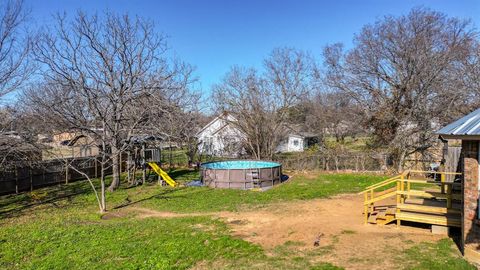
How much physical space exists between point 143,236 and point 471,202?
849 centimetres

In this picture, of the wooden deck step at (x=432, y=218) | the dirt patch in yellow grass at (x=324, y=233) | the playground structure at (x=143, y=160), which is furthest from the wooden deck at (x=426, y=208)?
the playground structure at (x=143, y=160)

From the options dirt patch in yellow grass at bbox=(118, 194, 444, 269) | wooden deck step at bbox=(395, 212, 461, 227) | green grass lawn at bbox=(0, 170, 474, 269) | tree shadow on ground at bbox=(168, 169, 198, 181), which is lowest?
green grass lawn at bbox=(0, 170, 474, 269)

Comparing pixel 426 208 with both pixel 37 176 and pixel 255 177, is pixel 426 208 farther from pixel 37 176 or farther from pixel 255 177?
pixel 37 176

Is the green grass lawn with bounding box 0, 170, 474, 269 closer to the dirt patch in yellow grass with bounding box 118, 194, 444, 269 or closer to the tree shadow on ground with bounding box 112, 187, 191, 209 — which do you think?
the tree shadow on ground with bounding box 112, 187, 191, 209

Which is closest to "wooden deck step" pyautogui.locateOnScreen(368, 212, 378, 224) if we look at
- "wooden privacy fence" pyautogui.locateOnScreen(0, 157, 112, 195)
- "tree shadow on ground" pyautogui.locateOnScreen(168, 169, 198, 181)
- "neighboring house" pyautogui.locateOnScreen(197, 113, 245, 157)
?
"wooden privacy fence" pyautogui.locateOnScreen(0, 157, 112, 195)

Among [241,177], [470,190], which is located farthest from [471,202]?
[241,177]

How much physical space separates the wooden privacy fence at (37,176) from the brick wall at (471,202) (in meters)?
15.4

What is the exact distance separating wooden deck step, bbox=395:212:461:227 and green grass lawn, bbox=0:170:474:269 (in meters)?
0.85

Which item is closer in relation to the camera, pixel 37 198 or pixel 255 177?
pixel 37 198

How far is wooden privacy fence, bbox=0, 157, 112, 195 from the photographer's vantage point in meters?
18.0

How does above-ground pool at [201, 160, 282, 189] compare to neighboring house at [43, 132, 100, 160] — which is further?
neighboring house at [43, 132, 100, 160]

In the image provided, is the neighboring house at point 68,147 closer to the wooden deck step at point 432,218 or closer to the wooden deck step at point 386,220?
the wooden deck step at point 386,220

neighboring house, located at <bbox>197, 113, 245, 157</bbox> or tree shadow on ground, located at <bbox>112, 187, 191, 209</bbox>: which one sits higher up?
neighboring house, located at <bbox>197, 113, 245, 157</bbox>

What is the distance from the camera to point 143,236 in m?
10.4
